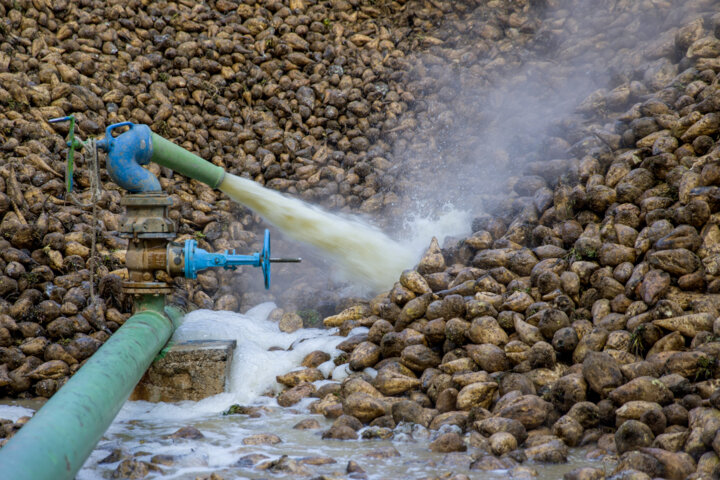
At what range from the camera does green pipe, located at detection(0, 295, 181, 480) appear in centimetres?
170

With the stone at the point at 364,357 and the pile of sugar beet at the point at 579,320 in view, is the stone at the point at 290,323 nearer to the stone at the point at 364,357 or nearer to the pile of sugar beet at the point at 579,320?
the pile of sugar beet at the point at 579,320

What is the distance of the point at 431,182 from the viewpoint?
18.3 feet

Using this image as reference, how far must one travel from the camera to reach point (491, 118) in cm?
599

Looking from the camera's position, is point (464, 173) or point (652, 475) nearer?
point (652, 475)

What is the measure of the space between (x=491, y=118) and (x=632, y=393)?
3.89 meters

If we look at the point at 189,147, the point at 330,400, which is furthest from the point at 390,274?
the point at 189,147

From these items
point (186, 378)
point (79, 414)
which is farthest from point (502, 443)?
point (186, 378)

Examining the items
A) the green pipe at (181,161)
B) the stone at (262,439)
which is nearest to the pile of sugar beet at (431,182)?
the stone at (262,439)

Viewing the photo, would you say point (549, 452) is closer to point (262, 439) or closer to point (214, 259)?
point (262, 439)

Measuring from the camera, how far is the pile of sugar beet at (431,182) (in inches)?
111

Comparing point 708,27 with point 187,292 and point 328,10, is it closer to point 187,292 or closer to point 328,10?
point 328,10

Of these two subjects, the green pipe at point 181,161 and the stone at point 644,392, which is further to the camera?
the green pipe at point 181,161

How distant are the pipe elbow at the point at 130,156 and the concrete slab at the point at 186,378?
3.31 feet

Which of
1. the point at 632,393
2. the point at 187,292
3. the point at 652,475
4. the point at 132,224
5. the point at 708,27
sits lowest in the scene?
the point at 652,475
